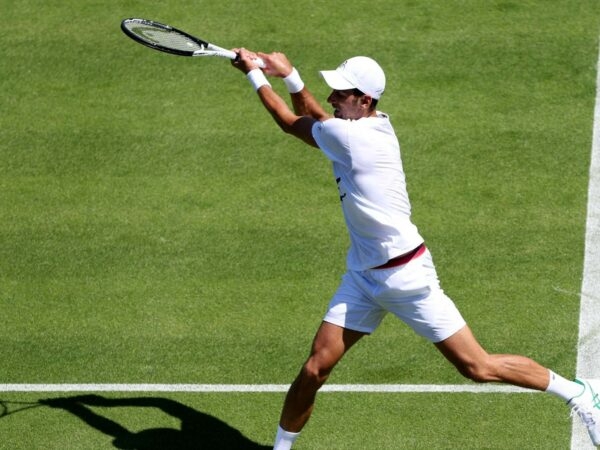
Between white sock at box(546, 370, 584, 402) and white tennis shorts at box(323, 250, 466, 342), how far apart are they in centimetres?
75

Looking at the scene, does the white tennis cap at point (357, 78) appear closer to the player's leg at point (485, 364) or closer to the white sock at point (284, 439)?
the player's leg at point (485, 364)

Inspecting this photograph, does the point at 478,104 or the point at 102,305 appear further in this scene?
the point at 478,104

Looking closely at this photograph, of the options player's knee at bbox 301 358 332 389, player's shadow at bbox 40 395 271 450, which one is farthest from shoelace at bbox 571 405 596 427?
player's shadow at bbox 40 395 271 450

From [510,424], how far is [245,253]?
277cm

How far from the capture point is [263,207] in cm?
1113

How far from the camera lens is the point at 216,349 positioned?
984cm

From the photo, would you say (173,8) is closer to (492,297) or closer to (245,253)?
(245,253)

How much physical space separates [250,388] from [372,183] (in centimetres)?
211

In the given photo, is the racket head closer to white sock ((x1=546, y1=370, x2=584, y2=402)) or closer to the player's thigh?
the player's thigh

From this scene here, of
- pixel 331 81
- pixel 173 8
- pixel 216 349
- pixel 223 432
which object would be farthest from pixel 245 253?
pixel 173 8

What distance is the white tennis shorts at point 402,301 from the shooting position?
8.30 meters

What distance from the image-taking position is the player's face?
27.5ft

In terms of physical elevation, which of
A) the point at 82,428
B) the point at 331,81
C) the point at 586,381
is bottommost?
the point at 82,428

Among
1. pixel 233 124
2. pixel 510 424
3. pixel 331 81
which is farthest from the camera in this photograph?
pixel 233 124
